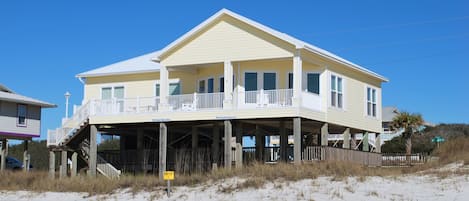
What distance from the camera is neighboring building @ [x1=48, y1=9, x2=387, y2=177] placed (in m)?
36.8

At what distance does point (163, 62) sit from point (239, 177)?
9.76m

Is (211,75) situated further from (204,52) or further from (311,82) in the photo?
(311,82)

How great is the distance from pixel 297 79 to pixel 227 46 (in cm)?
442

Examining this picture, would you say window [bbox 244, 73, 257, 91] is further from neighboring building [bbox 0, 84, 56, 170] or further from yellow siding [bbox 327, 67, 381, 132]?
neighboring building [bbox 0, 84, 56, 170]

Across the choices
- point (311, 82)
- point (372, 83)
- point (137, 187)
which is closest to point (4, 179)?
point (137, 187)

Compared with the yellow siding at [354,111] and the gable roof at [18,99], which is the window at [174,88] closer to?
Answer: the yellow siding at [354,111]

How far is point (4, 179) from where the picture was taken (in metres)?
40.2

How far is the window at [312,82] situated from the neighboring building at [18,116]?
2126cm

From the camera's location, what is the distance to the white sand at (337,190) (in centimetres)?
2814

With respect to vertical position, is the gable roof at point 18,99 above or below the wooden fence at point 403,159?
above

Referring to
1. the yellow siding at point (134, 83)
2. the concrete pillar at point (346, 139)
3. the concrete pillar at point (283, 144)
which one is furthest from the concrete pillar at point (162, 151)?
the concrete pillar at point (346, 139)

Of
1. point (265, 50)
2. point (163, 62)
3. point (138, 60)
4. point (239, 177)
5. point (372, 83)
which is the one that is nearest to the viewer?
point (239, 177)

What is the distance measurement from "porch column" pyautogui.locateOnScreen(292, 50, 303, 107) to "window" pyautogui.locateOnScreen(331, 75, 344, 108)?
4.05 metres

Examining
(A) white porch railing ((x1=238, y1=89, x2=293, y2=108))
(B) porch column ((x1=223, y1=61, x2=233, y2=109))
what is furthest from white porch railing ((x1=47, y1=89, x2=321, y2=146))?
(B) porch column ((x1=223, y1=61, x2=233, y2=109))
